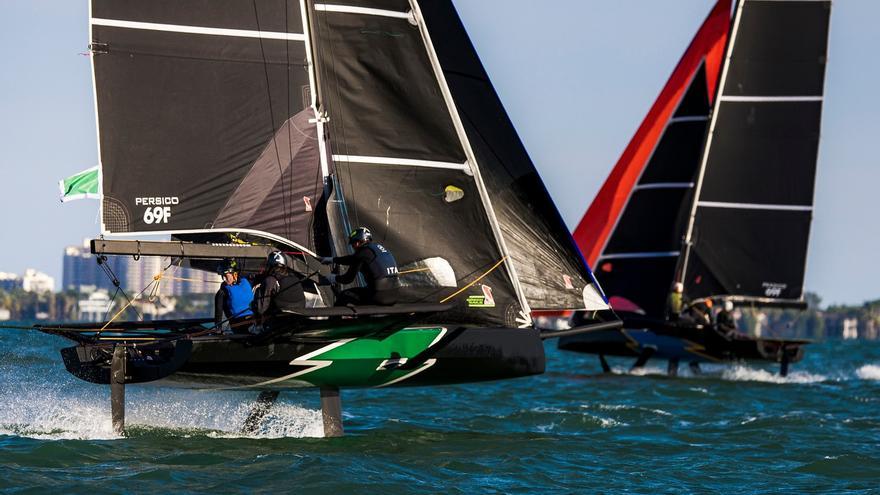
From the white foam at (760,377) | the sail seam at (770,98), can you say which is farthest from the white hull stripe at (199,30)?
the white foam at (760,377)

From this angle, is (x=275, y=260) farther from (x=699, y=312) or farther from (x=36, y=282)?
(x=36, y=282)

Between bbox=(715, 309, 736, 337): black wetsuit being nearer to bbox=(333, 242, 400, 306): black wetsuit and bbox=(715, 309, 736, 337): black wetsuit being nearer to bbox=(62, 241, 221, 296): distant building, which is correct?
bbox=(62, 241, 221, 296): distant building

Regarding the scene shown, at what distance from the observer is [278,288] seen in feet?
41.8

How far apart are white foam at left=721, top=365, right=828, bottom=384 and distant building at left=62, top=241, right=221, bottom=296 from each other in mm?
10452

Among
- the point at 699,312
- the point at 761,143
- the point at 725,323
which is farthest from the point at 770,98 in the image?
the point at 725,323

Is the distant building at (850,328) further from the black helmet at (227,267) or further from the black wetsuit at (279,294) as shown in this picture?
the black wetsuit at (279,294)

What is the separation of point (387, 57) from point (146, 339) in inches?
151

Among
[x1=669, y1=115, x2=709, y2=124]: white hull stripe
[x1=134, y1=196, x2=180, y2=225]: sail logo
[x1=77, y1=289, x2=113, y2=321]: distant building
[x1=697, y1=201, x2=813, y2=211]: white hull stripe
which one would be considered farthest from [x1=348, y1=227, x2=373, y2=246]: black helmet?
[x1=669, y1=115, x2=709, y2=124]: white hull stripe

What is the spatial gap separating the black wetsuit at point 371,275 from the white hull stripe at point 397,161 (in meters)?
1.34

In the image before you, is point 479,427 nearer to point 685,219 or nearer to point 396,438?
point 396,438

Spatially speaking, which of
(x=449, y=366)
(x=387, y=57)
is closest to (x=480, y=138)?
(x=387, y=57)

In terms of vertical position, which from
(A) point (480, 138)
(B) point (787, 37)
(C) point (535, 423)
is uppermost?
(B) point (787, 37)

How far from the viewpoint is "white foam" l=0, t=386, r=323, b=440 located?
13.4 metres

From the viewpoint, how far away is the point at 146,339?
42.2 ft
